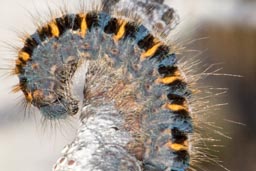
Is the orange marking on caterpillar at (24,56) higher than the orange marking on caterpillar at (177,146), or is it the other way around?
the orange marking on caterpillar at (24,56)

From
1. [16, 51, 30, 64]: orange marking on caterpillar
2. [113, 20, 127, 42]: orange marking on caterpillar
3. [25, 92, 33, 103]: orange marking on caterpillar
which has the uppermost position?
[113, 20, 127, 42]: orange marking on caterpillar

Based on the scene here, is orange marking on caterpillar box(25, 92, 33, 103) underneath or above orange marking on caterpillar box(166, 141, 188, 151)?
above

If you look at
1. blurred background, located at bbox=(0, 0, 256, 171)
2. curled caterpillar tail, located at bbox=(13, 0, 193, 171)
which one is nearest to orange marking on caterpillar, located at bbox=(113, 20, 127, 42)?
curled caterpillar tail, located at bbox=(13, 0, 193, 171)

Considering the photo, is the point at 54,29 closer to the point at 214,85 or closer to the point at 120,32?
the point at 120,32

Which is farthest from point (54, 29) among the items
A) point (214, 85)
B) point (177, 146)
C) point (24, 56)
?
point (214, 85)

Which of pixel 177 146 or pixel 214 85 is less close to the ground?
pixel 214 85

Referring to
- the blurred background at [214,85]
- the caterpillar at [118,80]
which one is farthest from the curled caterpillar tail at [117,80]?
the blurred background at [214,85]

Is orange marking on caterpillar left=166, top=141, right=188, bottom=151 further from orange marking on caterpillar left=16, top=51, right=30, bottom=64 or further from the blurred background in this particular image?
the blurred background

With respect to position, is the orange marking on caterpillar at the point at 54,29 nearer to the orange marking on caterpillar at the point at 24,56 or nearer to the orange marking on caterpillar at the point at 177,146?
the orange marking on caterpillar at the point at 24,56
